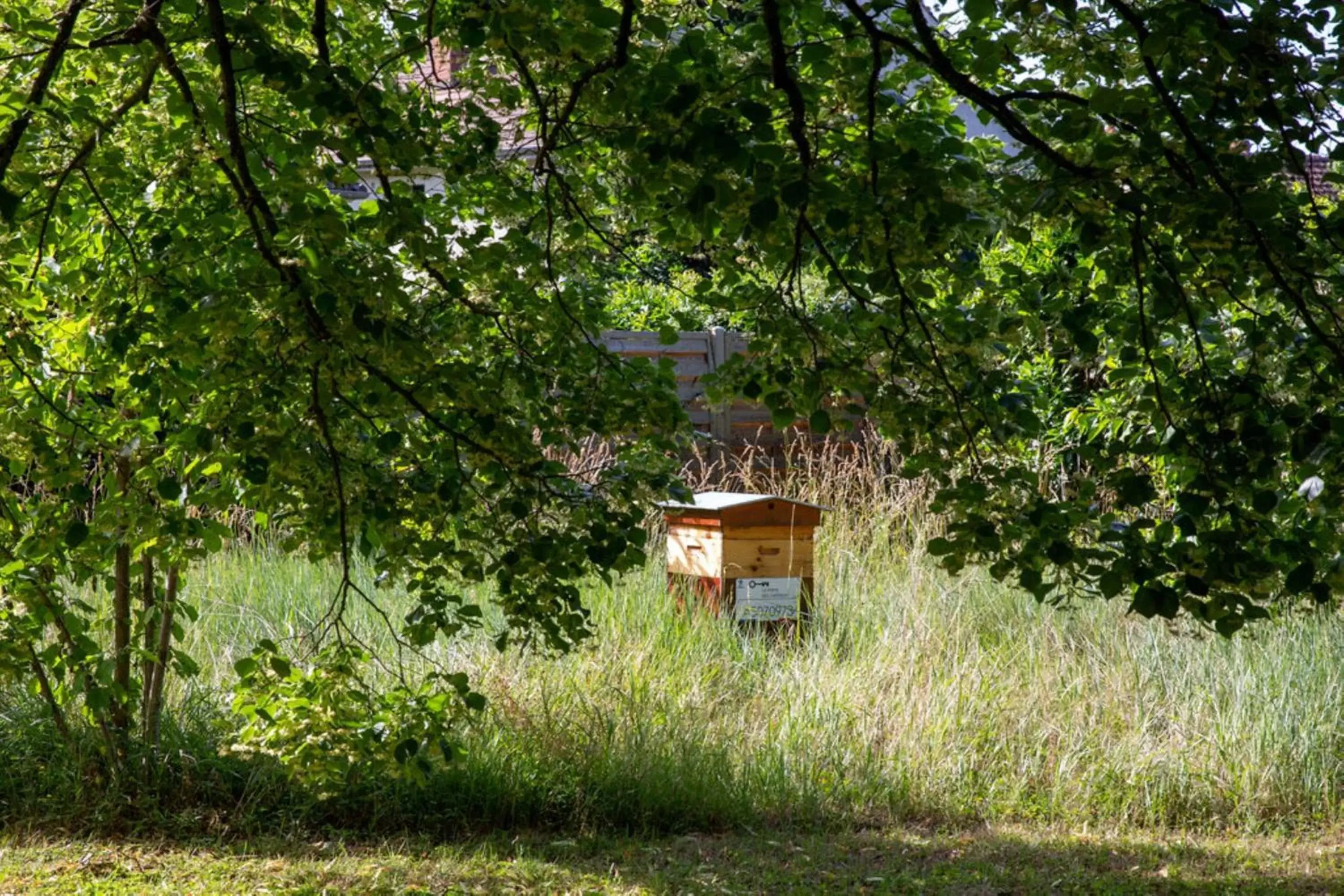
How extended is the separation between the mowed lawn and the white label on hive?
1640 mm

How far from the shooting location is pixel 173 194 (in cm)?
376

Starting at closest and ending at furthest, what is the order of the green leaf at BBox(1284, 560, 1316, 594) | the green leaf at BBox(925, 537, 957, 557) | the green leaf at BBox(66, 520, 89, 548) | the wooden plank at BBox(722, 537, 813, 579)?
the green leaf at BBox(1284, 560, 1316, 594) < the green leaf at BBox(925, 537, 957, 557) < the green leaf at BBox(66, 520, 89, 548) < the wooden plank at BBox(722, 537, 813, 579)

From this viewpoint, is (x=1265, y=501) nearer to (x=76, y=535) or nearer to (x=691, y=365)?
(x=76, y=535)

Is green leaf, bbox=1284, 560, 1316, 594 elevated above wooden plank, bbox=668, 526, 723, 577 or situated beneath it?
elevated above

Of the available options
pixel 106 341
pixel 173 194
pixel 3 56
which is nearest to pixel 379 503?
pixel 106 341

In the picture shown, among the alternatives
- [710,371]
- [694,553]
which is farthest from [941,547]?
[710,371]

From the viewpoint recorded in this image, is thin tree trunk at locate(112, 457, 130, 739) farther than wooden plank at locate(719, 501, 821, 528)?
No

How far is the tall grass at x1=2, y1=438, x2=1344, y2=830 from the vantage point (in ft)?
16.3

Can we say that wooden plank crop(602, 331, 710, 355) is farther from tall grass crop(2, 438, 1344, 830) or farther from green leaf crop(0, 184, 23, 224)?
green leaf crop(0, 184, 23, 224)

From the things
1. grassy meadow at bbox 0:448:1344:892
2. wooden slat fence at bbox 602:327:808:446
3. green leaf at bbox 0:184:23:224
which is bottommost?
grassy meadow at bbox 0:448:1344:892

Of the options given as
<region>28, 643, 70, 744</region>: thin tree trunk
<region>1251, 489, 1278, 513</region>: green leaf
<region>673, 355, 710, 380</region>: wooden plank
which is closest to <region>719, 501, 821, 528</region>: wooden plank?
<region>28, 643, 70, 744</region>: thin tree trunk

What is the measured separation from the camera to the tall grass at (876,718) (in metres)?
4.97

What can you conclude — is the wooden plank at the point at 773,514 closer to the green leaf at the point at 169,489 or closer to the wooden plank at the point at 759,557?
the wooden plank at the point at 759,557

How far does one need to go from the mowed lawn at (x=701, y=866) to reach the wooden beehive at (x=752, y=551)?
169cm
